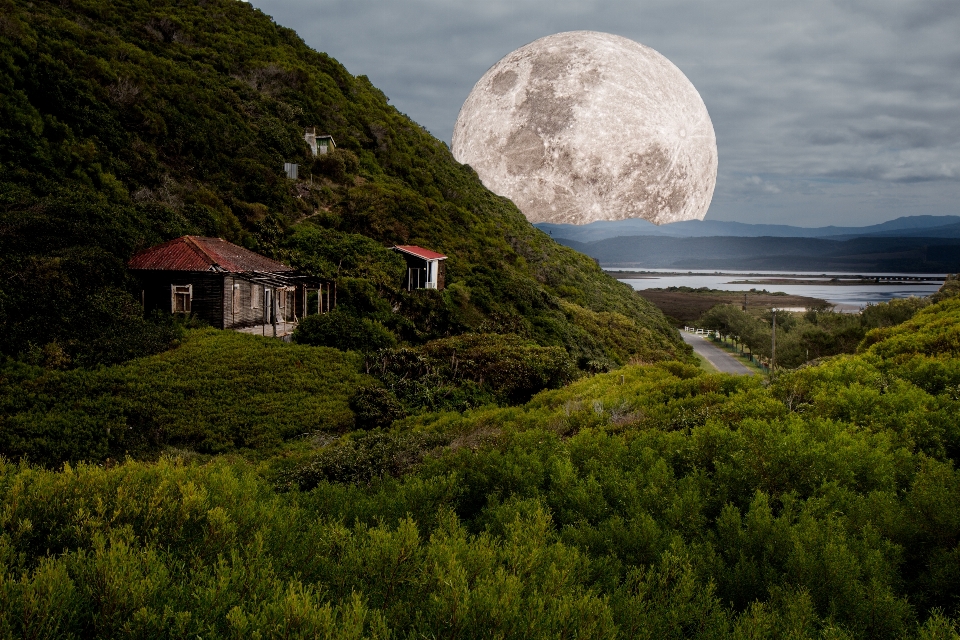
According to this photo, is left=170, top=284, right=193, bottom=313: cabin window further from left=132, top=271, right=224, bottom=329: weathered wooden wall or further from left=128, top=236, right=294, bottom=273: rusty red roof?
left=128, top=236, right=294, bottom=273: rusty red roof

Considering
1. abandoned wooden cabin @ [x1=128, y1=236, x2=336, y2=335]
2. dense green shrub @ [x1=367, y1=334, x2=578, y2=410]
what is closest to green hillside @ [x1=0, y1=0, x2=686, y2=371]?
abandoned wooden cabin @ [x1=128, y1=236, x2=336, y2=335]

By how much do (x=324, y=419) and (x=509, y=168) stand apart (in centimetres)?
1301

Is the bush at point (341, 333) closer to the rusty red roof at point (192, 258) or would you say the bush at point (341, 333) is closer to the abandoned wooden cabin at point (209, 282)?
the abandoned wooden cabin at point (209, 282)

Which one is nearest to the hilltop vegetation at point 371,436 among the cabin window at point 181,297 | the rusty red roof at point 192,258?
the rusty red roof at point 192,258

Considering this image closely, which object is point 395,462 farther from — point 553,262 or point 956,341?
point 553,262

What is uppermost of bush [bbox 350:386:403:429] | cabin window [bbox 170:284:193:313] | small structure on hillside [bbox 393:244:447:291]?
small structure on hillside [bbox 393:244:447:291]

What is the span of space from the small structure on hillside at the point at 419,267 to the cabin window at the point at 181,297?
11563 mm

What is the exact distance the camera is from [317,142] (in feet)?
141

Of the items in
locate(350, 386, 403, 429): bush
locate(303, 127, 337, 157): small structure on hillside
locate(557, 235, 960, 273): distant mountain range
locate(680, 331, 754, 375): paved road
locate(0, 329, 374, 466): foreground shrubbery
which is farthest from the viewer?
locate(557, 235, 960, 273): distant mountain range

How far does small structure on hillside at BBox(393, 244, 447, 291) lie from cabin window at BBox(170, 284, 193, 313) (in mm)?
11563

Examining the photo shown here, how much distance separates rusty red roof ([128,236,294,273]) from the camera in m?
22.4

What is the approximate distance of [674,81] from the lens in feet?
85.8

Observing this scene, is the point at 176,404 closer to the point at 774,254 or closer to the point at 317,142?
the point at 317,142

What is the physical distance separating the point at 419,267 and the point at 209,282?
1189 centimetres
